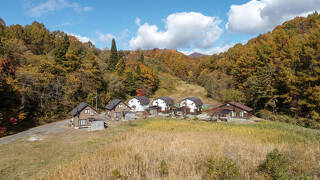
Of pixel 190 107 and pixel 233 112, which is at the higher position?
pixel 190 107

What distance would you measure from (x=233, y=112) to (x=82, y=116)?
3575 cm

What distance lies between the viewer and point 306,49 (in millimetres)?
31828

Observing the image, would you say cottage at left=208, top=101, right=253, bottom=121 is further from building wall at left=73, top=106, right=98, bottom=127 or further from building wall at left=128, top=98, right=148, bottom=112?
building wall at left=73, top=106, right=98, bottom=127

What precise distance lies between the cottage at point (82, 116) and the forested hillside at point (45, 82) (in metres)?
8.60

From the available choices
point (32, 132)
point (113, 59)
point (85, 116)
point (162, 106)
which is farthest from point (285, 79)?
point (113, 59)

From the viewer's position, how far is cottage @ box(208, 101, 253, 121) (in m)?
40.2

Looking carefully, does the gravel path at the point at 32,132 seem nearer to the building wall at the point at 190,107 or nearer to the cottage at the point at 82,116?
the cottage at the point at 82,116

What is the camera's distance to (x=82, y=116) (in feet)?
100

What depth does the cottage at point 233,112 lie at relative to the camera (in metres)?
40.2

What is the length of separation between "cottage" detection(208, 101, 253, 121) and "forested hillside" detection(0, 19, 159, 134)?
111 ft

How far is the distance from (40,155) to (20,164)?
2045mm

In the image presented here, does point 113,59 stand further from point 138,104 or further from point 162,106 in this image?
point 162,106

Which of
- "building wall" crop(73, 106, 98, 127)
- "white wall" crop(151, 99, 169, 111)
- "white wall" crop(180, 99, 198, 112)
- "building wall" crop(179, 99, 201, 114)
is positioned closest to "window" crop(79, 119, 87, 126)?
"building wall" crop(73, 106, 98, 127)

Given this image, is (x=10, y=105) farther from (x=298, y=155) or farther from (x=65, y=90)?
(x=298, y=155)
